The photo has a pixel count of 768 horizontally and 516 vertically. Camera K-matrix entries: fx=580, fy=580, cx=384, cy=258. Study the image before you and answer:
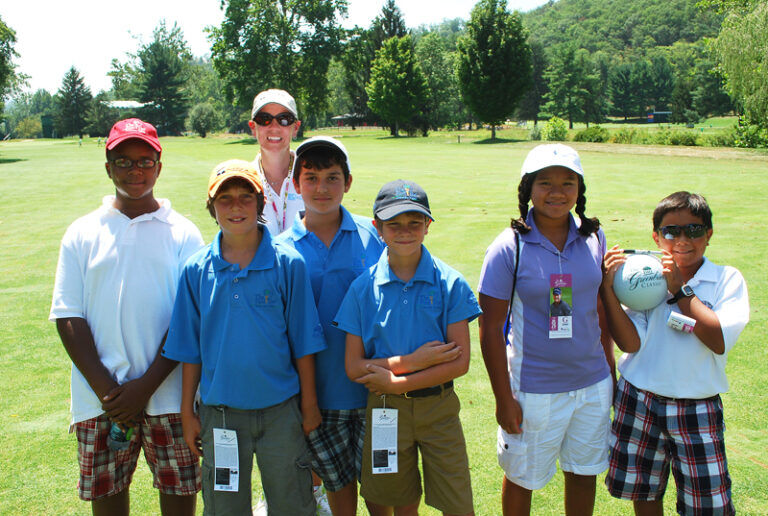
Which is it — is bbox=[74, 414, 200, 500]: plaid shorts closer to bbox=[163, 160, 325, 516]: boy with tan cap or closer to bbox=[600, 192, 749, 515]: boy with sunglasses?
bbox=[163, 160, 325, 516]: boy with tan cap

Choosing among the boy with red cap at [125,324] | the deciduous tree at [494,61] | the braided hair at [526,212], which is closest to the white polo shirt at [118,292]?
the boy with red cap at [125,324]

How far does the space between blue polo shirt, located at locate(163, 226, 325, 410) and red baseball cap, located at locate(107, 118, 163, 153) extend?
646mm

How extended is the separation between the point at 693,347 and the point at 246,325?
208 centimetres

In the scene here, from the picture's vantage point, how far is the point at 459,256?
8930 millimetres

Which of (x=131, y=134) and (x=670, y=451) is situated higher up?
(x=131, y=134)

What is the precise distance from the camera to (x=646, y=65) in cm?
9888

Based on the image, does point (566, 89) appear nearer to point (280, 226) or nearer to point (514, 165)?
point (514, 165)

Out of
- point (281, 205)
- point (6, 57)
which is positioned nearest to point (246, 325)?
point (281, 205)

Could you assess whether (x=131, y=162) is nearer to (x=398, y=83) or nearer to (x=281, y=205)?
(x=281, y=205)

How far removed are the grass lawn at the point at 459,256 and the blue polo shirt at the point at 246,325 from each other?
1.33 metres

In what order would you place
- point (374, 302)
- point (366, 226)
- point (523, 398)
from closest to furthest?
point (374, 302)
point (523, 398)
point (366, 226)

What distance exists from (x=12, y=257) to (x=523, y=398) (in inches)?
383

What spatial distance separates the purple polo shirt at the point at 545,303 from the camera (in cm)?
278

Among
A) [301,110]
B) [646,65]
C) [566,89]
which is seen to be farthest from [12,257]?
[646,65]
